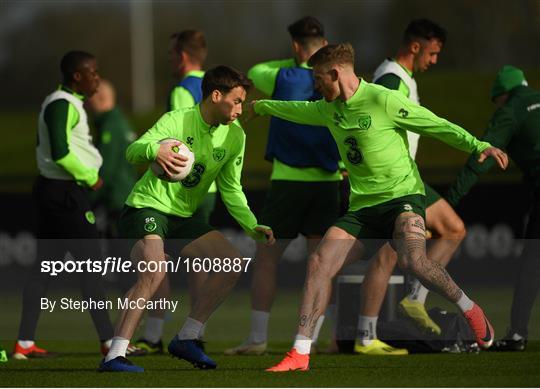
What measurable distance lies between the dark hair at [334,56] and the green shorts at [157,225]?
1.28 m

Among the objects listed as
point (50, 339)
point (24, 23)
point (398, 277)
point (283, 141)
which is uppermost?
point (24, 23)

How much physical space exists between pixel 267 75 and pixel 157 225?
90.0 inches

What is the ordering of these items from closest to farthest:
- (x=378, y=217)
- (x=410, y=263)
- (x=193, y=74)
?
(x=410, y=263)
(x=378, y=217)
(x=193, y=74)

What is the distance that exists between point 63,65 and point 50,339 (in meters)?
2.73

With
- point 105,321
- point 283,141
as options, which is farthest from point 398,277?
point 105,321

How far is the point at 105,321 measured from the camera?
10.2m

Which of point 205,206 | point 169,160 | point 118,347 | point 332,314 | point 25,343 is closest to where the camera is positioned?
point 169,160

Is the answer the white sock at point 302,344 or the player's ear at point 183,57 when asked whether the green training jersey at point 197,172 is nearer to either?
the white sock at point 302,344

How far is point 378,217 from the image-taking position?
9047mm

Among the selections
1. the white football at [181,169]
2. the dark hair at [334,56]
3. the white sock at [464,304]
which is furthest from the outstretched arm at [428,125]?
the white football at [181,169]

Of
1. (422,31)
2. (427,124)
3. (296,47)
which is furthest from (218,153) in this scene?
(422,31)

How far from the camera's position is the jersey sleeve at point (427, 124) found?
28.4ft

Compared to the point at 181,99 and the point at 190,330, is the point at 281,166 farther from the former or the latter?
the point at 190,330

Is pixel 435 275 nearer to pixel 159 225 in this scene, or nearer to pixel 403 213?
pixel 403 213
